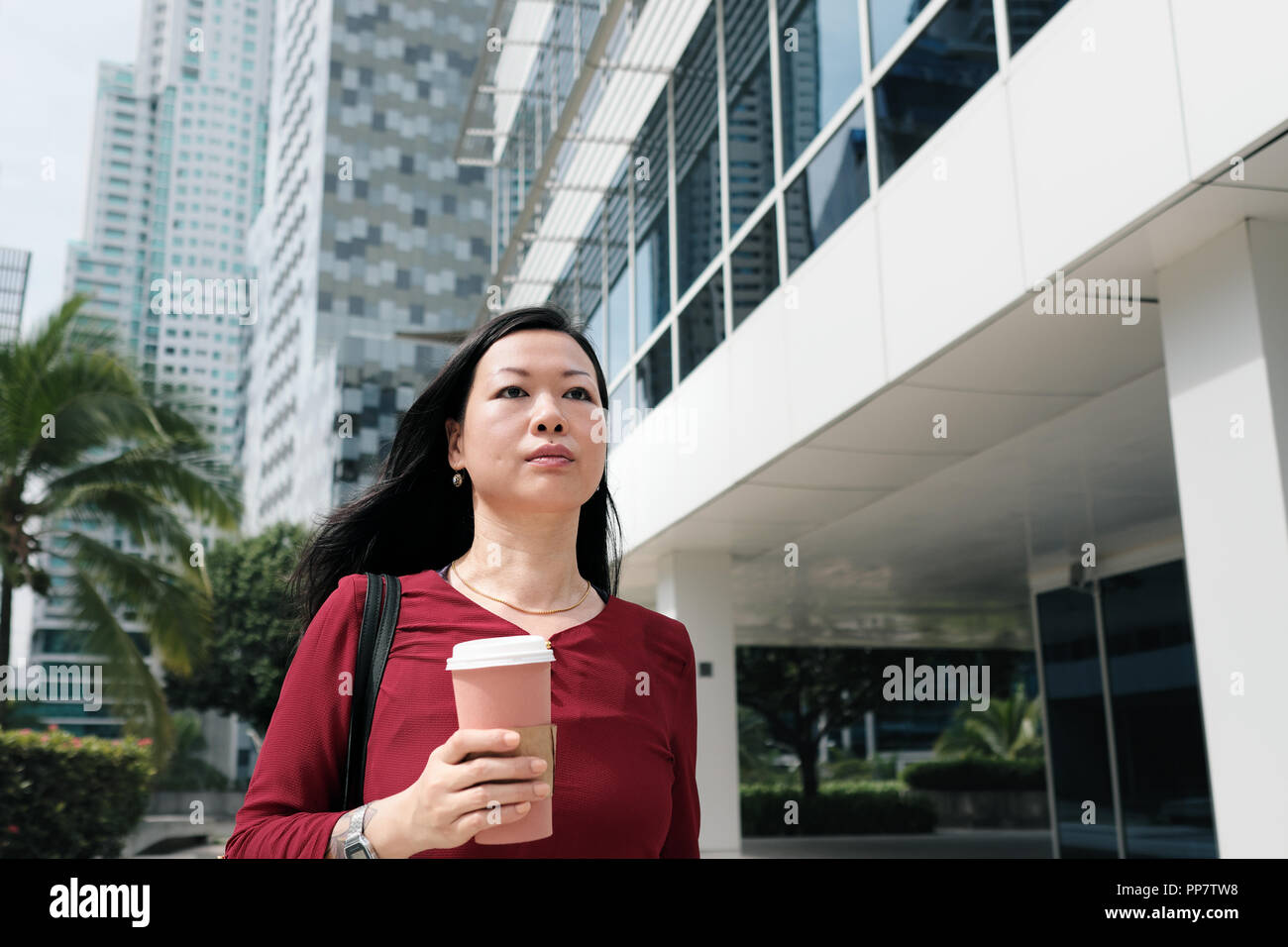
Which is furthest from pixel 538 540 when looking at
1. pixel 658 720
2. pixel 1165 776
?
pixel 1165 776

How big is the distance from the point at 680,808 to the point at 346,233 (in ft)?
250

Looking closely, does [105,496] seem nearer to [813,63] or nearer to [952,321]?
[813,63]

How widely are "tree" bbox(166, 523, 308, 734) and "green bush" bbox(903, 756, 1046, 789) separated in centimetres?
1966

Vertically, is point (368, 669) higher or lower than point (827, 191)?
lower

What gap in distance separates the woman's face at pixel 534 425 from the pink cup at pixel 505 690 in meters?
0.44

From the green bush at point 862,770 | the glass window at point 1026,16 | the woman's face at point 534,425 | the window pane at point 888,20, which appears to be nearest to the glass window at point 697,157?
the window pane at point 888,20

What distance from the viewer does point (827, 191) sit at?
827cm

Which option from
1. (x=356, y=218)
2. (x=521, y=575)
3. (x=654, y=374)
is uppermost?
(x=356, y=218)

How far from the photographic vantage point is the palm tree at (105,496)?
1223cm

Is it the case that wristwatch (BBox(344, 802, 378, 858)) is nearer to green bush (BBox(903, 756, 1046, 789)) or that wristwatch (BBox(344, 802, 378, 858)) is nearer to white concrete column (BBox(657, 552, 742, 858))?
white concrete column (BBox(657, 552, 742, 858))

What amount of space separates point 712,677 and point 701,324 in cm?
404

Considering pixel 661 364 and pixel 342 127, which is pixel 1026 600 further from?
pixel 342 127

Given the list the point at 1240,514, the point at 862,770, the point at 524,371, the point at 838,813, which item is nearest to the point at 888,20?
the point at 1240,514

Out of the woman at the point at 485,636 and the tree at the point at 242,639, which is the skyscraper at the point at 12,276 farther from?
the woman at the point at 485,636
